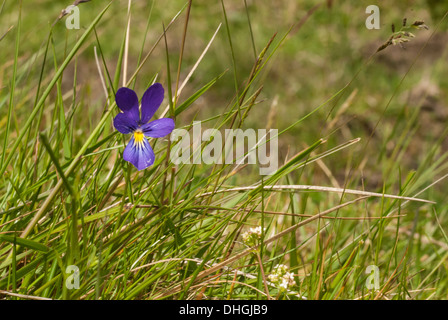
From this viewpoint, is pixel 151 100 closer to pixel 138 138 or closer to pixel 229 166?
pixel 138 138

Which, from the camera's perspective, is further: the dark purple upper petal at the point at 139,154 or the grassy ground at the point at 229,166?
the grassy ground at the point at 229,166

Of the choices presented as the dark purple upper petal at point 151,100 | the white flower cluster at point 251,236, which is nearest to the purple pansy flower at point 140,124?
the dark purple upper petal at point 151,100

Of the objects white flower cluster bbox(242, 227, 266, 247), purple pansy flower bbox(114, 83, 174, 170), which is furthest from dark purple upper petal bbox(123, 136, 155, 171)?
white flower cluster bbox(242, 227, 266, 247)

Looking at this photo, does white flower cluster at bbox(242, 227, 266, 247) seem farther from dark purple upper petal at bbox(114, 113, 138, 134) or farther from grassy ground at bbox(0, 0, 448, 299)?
dark purple upper petal at bbox(114, 113, 138, 134)

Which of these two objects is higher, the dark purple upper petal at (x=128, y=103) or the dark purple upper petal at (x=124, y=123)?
the dark purple upper petal at (x=128, y=103)

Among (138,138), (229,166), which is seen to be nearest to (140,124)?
(138,138)

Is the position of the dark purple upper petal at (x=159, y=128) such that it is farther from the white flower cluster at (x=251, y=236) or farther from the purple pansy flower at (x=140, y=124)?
the white flower cluster at (x=251, y=236)
